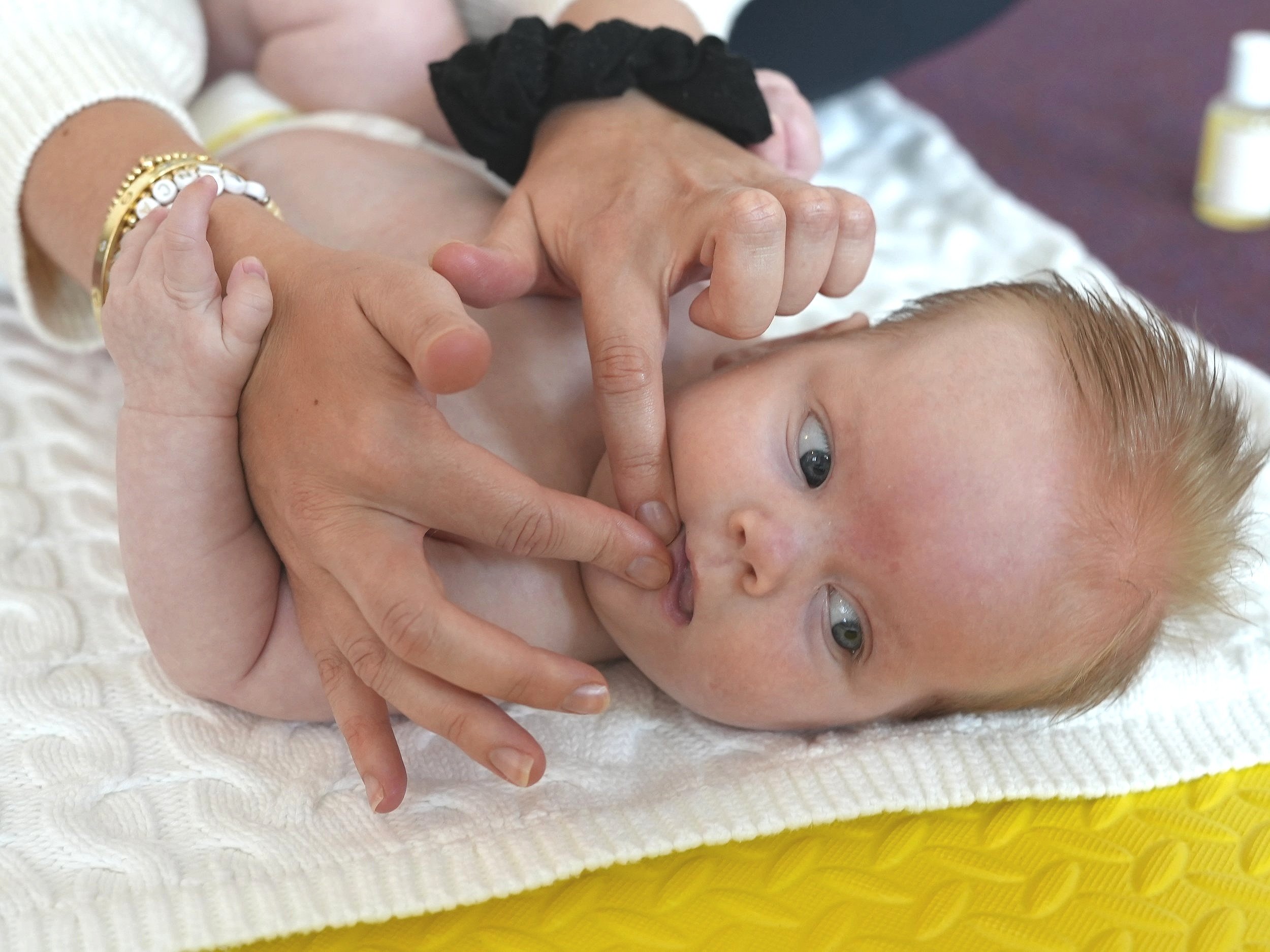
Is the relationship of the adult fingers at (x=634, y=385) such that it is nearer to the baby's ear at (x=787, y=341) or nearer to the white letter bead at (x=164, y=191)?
the baby's ear at (x=787, y=341)

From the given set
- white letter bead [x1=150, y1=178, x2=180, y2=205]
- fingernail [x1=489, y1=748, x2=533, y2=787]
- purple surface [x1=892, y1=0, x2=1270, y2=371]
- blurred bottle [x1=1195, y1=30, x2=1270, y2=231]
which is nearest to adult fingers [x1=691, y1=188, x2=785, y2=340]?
fingernail [x1=489, y1=748, x2=533, y2=787]

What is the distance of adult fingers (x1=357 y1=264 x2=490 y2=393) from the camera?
2.23 feet

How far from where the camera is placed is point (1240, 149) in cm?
186

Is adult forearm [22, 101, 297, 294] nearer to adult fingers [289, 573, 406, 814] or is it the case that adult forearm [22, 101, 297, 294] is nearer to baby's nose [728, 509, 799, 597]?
adult fingers [289, 573, 406, 814]

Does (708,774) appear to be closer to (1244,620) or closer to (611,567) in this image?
(611,567)

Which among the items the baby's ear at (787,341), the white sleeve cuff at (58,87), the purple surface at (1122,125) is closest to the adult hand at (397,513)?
the baby's ear at (787,341)

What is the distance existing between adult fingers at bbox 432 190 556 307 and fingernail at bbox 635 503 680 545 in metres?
0.18

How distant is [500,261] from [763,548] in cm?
27

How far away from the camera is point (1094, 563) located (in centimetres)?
82

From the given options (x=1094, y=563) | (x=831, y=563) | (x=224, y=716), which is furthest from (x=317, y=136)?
A: (x=1094, y=563)

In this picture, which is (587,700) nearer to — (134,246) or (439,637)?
(439,637)

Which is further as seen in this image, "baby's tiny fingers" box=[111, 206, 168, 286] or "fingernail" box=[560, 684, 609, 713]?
"baby's tiny fingers" box=[111, 206, 168, 286]

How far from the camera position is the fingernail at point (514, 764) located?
0.73 metres

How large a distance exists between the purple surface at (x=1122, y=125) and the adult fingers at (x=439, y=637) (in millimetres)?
1351
